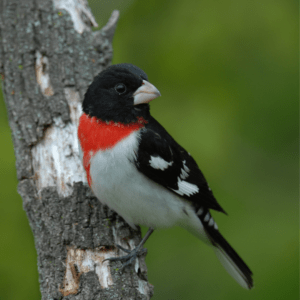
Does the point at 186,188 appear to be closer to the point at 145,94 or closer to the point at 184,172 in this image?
the point at 184,172

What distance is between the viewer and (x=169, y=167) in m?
2.93

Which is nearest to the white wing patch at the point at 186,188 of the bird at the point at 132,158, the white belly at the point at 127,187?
the bird at the point at 132,158

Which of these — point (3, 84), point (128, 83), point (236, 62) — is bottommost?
point (3, 84)

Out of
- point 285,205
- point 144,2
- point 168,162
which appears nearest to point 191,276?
point 285,205

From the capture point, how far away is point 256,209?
3996 mm

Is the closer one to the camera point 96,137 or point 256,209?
point 96,137

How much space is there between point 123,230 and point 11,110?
65.2 inches

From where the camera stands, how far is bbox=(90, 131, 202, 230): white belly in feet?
8.79

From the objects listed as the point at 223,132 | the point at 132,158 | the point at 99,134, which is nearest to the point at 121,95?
the point at 99,134

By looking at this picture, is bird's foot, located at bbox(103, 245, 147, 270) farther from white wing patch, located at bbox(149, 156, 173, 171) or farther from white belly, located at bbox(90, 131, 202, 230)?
white wing patch, located at bbox(149, 156, 173, 171)

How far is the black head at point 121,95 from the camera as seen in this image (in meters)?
2.82

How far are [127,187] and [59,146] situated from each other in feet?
2.76

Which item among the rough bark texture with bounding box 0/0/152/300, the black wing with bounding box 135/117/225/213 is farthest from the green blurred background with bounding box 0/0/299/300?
the black wing with bounding box 135/117/225/213

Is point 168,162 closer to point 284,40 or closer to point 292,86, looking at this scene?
point 292,86
